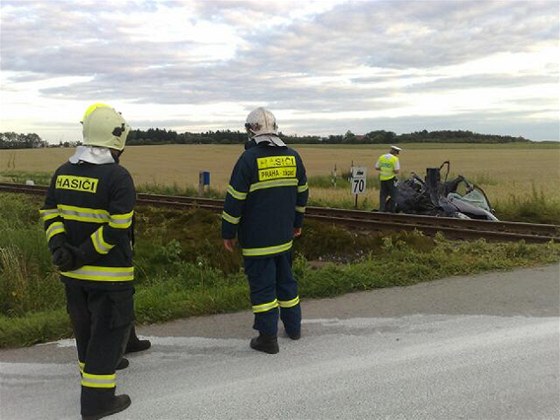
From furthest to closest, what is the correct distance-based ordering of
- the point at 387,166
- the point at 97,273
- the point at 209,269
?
the point at 387,166 < the point at 209,269 < the point at 97,273

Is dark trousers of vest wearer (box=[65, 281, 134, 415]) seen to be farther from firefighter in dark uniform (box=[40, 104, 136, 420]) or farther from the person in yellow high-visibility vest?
the person in yellow high-visibility vest

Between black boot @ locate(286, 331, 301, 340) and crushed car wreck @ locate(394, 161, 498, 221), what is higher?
crushed car wreck @ locate(394, 161, 498, 221)

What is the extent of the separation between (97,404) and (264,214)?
1873 mm

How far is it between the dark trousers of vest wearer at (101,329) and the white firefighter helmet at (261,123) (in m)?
1.68

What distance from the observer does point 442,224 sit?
11.7m

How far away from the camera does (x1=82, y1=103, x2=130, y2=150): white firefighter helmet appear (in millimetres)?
3420

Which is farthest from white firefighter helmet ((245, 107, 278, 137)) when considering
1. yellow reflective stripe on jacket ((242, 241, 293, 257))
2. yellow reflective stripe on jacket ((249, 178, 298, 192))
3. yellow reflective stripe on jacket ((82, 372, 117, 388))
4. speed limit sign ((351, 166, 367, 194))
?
speed limit sign ((351, 166, 367, 194))

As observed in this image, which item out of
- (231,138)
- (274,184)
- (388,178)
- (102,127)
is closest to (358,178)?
(388,178)

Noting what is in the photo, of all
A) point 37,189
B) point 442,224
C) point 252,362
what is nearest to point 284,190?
point 252,362

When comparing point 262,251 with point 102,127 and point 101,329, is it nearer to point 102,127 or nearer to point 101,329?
point 101,329

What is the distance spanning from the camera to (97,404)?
3332mm

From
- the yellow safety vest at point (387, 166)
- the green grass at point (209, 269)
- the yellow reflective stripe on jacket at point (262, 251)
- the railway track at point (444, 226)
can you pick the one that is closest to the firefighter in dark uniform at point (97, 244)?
the yellow reflective stripe on jacket at point (262, 251)

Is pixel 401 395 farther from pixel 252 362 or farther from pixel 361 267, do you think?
pixel 361 267

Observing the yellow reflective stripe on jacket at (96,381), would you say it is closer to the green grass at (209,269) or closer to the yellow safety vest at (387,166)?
the green grass at (209,269)
